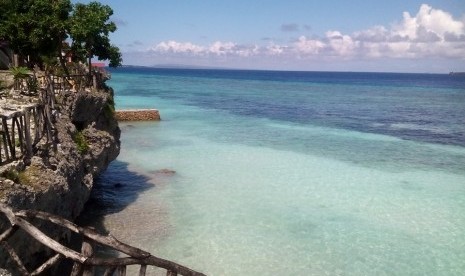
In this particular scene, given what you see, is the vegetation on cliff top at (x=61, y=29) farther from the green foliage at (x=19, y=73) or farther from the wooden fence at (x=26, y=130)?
the wooden fence at (x=26, y=130)

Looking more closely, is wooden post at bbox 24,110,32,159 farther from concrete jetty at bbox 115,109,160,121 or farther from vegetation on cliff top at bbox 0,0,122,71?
concrete jetty at bbox 115,109,160,121

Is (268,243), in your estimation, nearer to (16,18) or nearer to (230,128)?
(16,18)

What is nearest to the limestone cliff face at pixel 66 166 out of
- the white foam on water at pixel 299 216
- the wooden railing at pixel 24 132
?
the wooden railing at pixel 24 132

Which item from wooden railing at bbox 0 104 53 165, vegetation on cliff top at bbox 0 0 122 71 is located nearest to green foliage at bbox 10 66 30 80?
vegetation on cliff top at bbox 0 0 122 71

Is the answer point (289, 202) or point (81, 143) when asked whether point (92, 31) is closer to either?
point (81, 143)

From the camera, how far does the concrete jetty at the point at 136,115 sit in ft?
146

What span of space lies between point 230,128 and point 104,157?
83.2ft

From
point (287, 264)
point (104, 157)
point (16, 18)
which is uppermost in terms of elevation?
point (16, 18)

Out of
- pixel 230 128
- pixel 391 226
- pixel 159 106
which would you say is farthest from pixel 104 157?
pixel 159 106

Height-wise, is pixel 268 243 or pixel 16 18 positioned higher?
pixel 16 18

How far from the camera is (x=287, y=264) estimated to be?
14281 mm

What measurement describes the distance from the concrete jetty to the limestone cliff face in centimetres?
2337

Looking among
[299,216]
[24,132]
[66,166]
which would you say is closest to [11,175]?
[24,132]

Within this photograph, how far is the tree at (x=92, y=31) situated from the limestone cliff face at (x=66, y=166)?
495 cm
